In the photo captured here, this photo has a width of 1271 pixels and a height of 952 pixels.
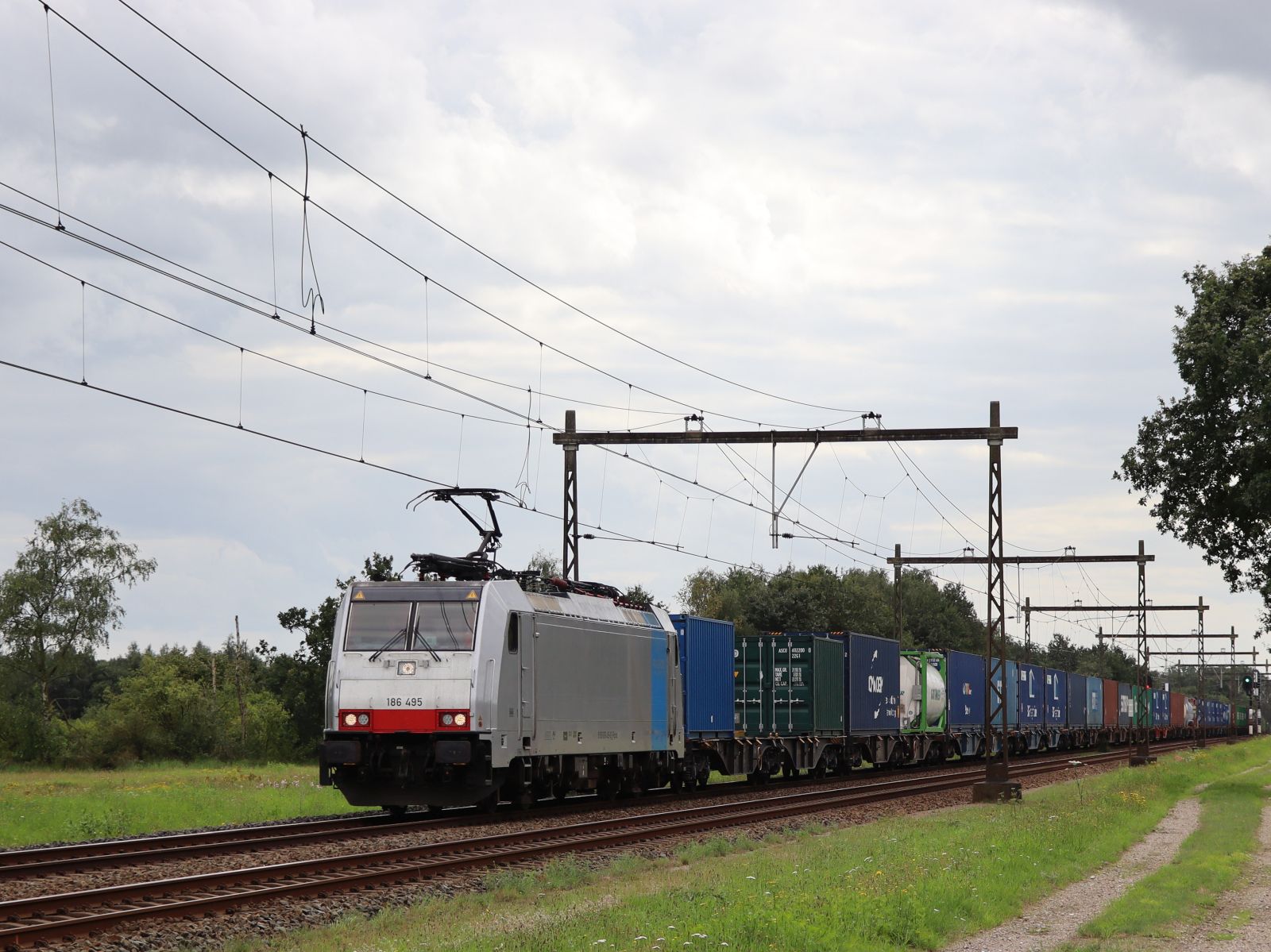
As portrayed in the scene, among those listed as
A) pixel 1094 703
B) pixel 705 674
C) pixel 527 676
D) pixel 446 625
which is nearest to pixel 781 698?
pixel 705 674

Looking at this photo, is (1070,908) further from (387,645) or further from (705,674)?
(705,674)

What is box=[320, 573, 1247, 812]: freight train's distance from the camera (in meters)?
21.8

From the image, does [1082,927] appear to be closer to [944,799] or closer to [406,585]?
[406,585]

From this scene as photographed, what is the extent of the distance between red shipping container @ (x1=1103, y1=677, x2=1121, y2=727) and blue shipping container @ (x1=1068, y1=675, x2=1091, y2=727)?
519 centimetres

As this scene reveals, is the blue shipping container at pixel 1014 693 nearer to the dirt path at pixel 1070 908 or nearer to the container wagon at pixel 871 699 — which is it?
the container wagon at pixel 871 699

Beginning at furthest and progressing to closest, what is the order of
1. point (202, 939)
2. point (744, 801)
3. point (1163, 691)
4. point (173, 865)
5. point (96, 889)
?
point (1163, 691), point (744, 801), point (173, 865), point (96, 889), point (202, 939)

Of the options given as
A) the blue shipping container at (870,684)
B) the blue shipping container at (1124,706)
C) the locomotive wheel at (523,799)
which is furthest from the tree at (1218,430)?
the blue shipping container at (1124,706)

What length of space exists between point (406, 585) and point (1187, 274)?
23320 mm

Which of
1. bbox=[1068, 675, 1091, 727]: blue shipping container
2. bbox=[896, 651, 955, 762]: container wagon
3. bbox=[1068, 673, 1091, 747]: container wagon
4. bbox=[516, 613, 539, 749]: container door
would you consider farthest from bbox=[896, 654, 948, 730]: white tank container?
bbox=[516, 613, 539, 749]: container door

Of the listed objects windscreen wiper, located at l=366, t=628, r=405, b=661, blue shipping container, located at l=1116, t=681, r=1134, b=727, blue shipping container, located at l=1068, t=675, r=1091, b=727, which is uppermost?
windscreen wiper, located at l=366, t=628, r=405, b=661

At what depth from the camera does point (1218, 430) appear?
34.7m

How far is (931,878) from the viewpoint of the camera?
14.9 m

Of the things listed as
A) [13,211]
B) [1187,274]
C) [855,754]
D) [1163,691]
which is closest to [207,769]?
[855,754]

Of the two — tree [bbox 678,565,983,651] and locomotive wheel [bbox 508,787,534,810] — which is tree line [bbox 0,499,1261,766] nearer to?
tree [bbox 678,565,983,651]
